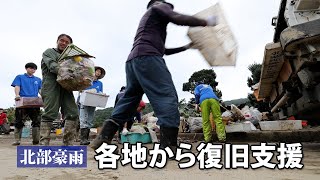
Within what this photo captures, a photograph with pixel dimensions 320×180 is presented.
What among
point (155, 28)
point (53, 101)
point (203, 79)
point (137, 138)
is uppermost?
point (203, 79)

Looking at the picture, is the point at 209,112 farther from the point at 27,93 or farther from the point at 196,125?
the point at 27,93

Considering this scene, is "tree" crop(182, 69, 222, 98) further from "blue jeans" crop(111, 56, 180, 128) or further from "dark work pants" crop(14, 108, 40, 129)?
"blue jeans" crop(111, 56, 180, 128)

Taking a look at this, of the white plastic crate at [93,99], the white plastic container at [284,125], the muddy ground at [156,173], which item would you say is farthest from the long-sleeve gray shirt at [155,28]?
the white plastic container at [284,125]

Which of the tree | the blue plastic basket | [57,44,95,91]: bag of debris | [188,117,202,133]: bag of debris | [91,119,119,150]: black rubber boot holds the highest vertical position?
the tree

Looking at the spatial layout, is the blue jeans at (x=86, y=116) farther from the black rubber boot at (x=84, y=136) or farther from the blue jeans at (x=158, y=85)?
the blue jeans at (x=158, y=85)

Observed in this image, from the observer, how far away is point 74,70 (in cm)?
366

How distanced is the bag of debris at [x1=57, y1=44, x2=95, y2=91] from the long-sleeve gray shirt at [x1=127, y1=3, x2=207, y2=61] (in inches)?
39.2

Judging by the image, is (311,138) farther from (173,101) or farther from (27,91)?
(27,91)

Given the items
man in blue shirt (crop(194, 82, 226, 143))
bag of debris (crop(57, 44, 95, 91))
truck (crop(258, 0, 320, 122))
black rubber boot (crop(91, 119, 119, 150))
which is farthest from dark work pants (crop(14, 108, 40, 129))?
truck (crop(258, 0, 320, 122))

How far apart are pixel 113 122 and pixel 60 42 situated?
174 cm

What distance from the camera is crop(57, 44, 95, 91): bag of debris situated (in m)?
3.63

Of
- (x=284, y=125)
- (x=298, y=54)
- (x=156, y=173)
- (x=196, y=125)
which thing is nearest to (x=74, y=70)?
(x=156, y=173)

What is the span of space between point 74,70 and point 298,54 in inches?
90.7

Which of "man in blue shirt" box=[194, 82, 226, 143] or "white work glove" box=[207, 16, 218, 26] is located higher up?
"white work glove" box=[207, 16, 218, 26]
